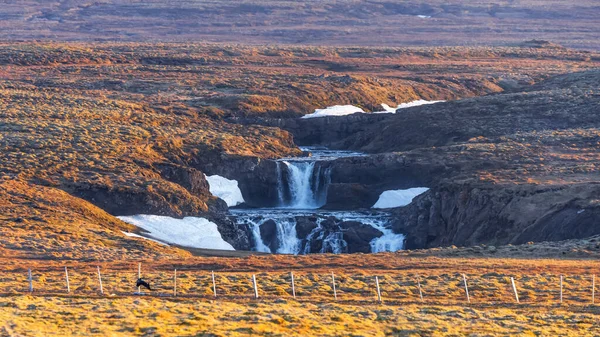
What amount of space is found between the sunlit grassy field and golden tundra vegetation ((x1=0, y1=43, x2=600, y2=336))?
7cm

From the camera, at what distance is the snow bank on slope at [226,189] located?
182 ft

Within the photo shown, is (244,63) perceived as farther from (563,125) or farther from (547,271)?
(547,271)

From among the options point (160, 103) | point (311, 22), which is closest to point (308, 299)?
point (160, 103)

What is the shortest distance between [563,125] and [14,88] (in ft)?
126

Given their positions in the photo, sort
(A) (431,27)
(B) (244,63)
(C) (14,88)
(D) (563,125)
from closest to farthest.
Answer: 1. (D) (563,125)
2. (C) (14,88)
3. (B) (244,63)
4. (A) (431,27)

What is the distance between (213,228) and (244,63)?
57.8m

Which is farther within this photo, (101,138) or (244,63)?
(244,63)

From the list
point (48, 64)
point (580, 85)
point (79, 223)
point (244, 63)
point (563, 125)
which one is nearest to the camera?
point (79, 223)

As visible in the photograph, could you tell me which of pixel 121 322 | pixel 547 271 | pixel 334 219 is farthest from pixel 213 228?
pixel 121 322

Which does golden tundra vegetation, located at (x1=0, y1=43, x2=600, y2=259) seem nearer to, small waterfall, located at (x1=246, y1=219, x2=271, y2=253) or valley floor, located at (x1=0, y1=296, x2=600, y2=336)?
small waterfall, located at (x1=246, y1=219, x2=271, y2=253)

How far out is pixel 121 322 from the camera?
2356 cm

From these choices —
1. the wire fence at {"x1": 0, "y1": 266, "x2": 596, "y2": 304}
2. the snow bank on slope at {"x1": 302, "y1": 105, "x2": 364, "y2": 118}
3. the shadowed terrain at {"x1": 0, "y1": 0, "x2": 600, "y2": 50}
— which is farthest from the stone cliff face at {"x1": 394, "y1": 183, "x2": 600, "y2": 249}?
the shadowed terrain at {"x1": 0, "y1": 0, "x2": 600, "y2": 50}

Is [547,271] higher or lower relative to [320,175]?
higher

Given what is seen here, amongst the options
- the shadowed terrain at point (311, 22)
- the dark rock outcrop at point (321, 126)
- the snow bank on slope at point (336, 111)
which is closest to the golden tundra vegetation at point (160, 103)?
the snow bank on slope at point (336, 111)
